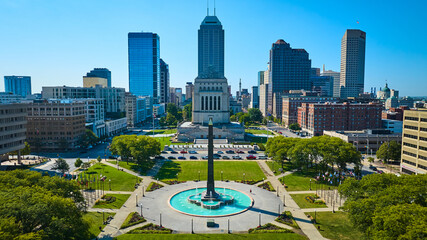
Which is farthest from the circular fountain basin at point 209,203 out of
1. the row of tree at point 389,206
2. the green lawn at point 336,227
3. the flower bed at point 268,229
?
the row of tree at point 389,206

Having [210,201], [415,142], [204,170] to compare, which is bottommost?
[210,201]

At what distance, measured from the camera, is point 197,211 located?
55.2 m

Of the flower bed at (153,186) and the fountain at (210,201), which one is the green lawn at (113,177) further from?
the fountain at (210,201)

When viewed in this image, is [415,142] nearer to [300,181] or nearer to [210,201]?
[300,181]

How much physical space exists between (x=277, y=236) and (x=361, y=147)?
79.6 m

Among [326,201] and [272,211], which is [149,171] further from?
[326,201]

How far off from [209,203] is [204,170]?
26.7 metres

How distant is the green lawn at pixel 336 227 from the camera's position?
45.1 metres

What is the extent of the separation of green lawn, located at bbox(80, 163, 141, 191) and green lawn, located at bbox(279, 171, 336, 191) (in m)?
38.0

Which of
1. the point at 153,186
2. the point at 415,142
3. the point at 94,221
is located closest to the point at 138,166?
the point at 153,186

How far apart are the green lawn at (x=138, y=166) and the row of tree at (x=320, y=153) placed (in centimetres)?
3808

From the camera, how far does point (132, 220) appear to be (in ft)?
164

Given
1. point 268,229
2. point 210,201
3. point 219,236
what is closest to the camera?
point 219,236

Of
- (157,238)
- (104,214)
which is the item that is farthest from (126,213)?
(157,238)
